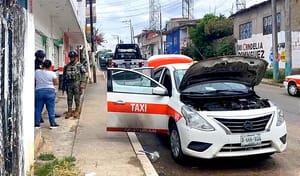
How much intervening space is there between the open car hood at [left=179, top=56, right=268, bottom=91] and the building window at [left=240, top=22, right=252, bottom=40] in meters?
29.3

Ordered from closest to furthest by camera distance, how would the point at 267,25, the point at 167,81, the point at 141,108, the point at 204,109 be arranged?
the point at 204,109
the point at 141,108
the point at 167,81
the point at 267,25

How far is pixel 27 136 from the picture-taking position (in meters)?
5.40

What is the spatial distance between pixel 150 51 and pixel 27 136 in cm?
8823

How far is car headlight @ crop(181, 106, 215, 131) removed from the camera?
6926 millimetres

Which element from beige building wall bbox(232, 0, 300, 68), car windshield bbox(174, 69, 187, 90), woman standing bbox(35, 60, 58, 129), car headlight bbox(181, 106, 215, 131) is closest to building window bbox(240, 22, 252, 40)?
beige building wall bbox(232, 0, 300, 68)

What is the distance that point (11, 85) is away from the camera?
4.32 metres

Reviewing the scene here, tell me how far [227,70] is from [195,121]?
136 cm

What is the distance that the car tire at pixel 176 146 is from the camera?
24.4 ft

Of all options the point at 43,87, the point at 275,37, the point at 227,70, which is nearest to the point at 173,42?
the point at 275,37

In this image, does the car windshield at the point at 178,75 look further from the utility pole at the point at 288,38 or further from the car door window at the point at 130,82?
the utility pole at the point at 288,38

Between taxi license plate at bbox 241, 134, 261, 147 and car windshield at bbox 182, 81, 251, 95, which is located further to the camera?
car windshield at bbox 182, 81, 251, 95

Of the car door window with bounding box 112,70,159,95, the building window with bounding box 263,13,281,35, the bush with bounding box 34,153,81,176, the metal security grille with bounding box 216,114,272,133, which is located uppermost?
the building window with bounding box 263,13,281,35

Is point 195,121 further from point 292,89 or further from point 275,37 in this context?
point 275,37

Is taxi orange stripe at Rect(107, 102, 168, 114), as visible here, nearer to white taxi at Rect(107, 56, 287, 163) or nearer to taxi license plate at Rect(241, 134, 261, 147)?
white taxi at Rect(107, 56, 287, 163)
